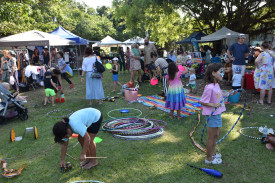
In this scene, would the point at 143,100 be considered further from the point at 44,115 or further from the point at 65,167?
the point at 65,167

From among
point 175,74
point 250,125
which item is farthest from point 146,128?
point 250,125

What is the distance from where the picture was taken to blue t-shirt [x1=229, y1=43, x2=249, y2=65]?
7355mm

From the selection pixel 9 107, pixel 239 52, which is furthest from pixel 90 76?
pixel 239 52

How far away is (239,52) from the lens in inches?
291

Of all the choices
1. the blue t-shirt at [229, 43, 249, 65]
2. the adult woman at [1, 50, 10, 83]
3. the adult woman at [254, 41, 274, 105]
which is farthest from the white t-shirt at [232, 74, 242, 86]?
the adult woman at [1, 50, 10, 83]

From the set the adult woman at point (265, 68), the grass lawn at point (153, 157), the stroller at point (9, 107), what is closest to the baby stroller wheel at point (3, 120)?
A: the stroller at point (9, 107)

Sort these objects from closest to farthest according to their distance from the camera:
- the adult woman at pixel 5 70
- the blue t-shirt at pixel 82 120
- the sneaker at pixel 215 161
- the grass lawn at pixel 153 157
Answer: the blue t-shirt at pixel 82 120, the grass lawn at pixel 153 157, the sneaker at pixel 215 161, the adult woman at pixel 5 70

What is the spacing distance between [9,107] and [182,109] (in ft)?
17.0

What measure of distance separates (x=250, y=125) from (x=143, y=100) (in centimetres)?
382

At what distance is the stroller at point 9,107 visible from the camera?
243 inches

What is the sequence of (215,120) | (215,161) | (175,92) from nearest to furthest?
1. (215,120)
2. (215,161)
3. (175,92)

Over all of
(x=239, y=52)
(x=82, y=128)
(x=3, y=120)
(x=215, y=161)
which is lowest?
(x=3, y=120)

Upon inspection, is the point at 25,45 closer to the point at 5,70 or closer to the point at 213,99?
→ the point at 5,70

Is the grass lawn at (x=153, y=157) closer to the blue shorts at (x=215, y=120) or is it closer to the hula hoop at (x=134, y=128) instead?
the hula hoop at (x=134, y=128)
